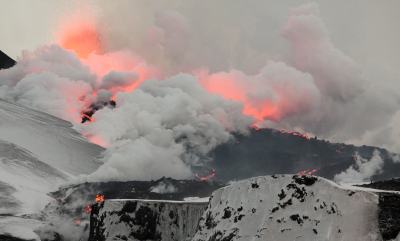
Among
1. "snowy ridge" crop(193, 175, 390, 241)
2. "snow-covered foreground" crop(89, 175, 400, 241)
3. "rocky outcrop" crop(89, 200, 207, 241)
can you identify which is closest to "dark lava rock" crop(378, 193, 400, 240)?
"snow-covered foreground" crop(89, 175, 400, 241)

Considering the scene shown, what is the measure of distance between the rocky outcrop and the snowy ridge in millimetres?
10015

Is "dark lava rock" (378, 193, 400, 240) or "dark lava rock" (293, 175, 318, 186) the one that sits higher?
"dark lava rock" (293, 175, 318, 186)

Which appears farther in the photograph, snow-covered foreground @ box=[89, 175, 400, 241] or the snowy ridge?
the snowy ridge

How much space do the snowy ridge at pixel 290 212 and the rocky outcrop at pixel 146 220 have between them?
394 inches

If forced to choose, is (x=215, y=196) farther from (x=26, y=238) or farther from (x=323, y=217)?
(x=26, y=238)

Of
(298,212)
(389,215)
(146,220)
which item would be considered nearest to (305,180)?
(298,212)

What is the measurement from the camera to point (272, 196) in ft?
59.7

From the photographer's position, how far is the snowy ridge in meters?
15.8

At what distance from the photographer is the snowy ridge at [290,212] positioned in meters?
15.8

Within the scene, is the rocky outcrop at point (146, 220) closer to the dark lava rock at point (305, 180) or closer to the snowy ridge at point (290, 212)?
the snowy ridge at point (290, 212)

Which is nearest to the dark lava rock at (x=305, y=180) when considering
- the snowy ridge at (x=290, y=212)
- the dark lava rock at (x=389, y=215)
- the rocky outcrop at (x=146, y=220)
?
the snowy ridge at (x=290, y=212)

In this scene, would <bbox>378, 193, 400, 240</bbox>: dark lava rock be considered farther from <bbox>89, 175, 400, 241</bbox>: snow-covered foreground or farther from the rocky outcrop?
the rocky outcrop

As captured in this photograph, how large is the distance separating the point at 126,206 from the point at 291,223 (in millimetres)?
15176

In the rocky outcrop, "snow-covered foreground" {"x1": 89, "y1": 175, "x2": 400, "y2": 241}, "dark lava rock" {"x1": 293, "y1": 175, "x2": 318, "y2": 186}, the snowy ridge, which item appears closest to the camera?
"snow-covered foreground" {"x1": 89, "y1": 175, "x2": 400, "y2": 241}
